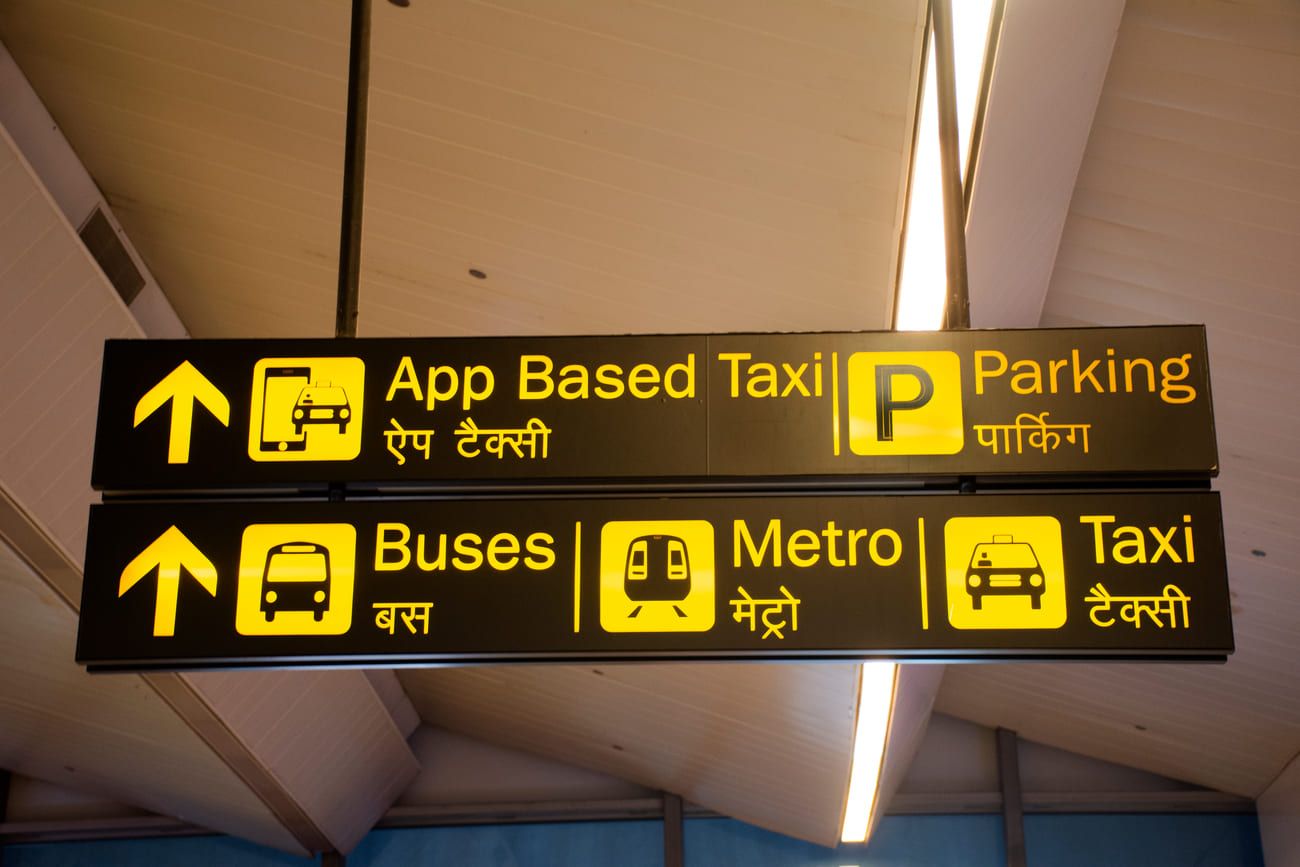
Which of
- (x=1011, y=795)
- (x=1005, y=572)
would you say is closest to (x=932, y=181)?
(x=1005, y=572)

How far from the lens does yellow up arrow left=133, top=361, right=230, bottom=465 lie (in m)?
3.34

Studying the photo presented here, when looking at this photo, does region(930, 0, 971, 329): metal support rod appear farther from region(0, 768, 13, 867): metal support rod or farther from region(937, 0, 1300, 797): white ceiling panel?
region(0, 768, 13, 867): metal support rod

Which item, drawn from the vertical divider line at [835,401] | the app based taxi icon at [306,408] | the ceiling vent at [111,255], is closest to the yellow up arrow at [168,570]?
the app based taxi icon at [306,408]

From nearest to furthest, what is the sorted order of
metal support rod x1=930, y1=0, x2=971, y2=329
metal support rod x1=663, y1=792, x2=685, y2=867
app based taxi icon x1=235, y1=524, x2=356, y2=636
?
app based taxi icon x1=235, y1=524, x2=356, y2=636 → metal support rod x1=930, y1=0, x2=971, y2=329 → metal support rod x1=663, y1=792, x2=685, y2=867

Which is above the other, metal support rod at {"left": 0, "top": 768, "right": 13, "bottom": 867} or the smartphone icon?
the smartphone icon

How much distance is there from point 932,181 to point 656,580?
2.24 m

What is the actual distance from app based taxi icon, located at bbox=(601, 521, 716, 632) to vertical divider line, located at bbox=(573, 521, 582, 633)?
5cm

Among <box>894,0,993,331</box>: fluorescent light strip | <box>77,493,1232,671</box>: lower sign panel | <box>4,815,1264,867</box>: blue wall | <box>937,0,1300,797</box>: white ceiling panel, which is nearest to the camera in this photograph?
<box>77,493,1232,671</box>: lower sign panel

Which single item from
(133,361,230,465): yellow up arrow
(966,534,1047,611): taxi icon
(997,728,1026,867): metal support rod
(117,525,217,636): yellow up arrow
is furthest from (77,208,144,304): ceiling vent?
(997,728,1026,867): metal support rod

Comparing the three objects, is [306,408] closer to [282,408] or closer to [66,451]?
[282,408]

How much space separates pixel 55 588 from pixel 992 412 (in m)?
5.77

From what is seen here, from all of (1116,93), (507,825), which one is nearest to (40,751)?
(507,825)

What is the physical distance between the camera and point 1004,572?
3098 millimetres

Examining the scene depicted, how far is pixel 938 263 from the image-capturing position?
5172 mm
